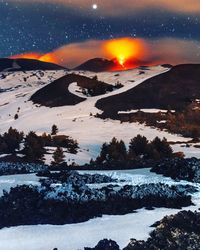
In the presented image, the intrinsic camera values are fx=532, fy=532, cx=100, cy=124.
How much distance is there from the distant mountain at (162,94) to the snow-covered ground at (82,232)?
2287 inches

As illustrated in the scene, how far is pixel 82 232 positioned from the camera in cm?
1686

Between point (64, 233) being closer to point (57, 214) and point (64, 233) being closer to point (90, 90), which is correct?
point (57, 214)

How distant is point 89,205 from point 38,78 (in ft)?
534

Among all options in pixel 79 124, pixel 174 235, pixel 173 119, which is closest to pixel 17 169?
pixel 174 235

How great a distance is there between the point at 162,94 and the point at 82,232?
258ft

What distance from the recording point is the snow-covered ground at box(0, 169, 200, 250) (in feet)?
52.5

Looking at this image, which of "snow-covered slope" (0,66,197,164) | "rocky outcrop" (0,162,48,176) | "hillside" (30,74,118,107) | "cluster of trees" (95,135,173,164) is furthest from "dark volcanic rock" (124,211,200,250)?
"hillside" (30,74,118,107)

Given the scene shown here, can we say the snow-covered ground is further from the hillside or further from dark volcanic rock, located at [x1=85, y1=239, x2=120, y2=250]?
the hillside

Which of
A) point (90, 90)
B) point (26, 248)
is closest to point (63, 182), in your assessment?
point (26, 248)

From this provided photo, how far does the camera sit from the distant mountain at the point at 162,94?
8418cm

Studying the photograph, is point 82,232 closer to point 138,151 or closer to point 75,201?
point 75,201

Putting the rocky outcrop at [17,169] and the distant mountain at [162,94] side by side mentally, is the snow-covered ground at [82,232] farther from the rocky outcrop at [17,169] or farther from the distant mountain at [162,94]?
the distant mountain at [162,94]

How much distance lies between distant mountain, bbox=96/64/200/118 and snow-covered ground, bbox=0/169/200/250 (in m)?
58.1

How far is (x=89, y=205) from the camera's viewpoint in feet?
63.6
